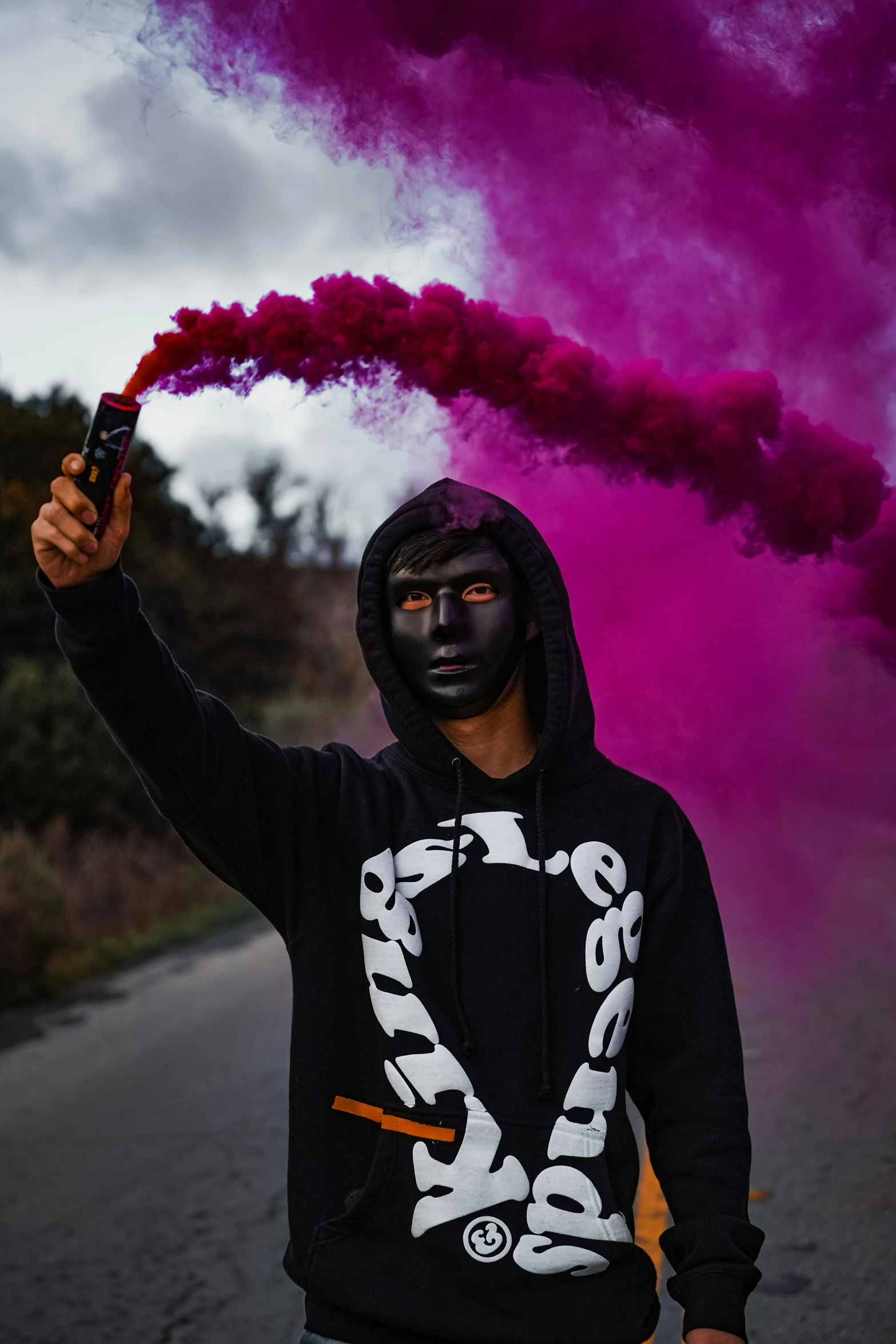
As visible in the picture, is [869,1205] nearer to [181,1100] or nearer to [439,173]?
[181,1100]

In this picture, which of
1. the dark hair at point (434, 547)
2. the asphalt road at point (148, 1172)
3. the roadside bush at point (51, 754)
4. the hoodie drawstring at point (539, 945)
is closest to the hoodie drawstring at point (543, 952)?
the hoodie drawstring at point (539, 945)

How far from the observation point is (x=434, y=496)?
102 inches

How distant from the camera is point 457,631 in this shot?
8.25 ft

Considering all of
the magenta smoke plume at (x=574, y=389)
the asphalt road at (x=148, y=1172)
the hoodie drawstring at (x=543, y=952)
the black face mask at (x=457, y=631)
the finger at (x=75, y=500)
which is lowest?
the asphalt road at (x=148, y=1172)

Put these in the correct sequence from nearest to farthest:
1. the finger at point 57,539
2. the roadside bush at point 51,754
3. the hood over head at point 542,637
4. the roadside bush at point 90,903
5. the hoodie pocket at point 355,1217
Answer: the finger at point 57,539, the hoodie pocket at point 355,1217, the hood over head at point 542,637, the roadside bush at point 90,903, the roadside bush at point 51,754

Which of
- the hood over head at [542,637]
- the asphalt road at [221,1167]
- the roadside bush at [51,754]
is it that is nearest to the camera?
the hood over head at [542,637]

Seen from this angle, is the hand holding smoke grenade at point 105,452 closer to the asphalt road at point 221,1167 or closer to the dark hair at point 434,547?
the dark hair at point 434,547

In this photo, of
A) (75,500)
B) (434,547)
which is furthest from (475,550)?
(75,500)

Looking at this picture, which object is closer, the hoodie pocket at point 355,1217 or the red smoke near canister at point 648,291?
the hoodie pocket at point 355,1217

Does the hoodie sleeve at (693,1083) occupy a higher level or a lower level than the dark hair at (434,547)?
lower

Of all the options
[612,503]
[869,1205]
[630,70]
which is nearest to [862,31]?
[630,70]

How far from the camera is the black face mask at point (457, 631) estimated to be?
252cm

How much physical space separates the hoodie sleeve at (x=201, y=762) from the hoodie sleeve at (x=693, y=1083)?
0.63 metres

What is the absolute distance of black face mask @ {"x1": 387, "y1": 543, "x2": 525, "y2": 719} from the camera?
2516mm
